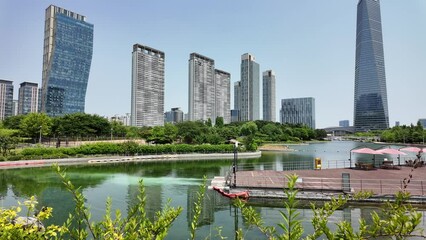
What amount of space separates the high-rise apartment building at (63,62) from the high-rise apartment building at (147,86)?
22872mm

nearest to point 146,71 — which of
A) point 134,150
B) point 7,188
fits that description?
point 134,150

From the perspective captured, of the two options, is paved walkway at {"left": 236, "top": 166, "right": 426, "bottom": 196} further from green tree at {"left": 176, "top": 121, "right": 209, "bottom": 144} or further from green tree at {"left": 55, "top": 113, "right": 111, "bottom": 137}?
green tree at {"left": 55, "top": 113, "right": 111, "bottom": 137}

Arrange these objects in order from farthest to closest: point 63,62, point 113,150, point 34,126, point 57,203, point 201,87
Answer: point 201,87 < point 63,62 < point 34,126 < point 113,150 < point 57,203

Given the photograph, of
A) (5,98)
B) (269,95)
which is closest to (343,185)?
(269,95)

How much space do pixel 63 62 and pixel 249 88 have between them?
328 feet

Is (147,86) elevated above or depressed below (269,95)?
below

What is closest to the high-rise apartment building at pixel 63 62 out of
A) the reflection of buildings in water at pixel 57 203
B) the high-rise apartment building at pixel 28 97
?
the high-rise apartment building at pixel 28 97

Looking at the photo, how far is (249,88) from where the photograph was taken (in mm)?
165375

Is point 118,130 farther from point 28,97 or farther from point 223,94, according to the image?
point 28,97

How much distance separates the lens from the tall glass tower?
505 feet

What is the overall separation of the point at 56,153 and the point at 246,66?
138 metres

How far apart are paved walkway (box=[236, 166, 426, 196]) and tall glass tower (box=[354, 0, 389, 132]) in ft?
509

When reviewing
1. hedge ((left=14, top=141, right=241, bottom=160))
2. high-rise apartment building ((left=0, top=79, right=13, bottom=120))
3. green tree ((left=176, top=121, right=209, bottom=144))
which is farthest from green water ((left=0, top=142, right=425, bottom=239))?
high-rise apartment building ((left=0, top=79, right=13, bottom=120))

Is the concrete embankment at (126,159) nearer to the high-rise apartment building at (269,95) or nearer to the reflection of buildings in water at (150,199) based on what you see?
the reflection of buildings in water at (150,199)
